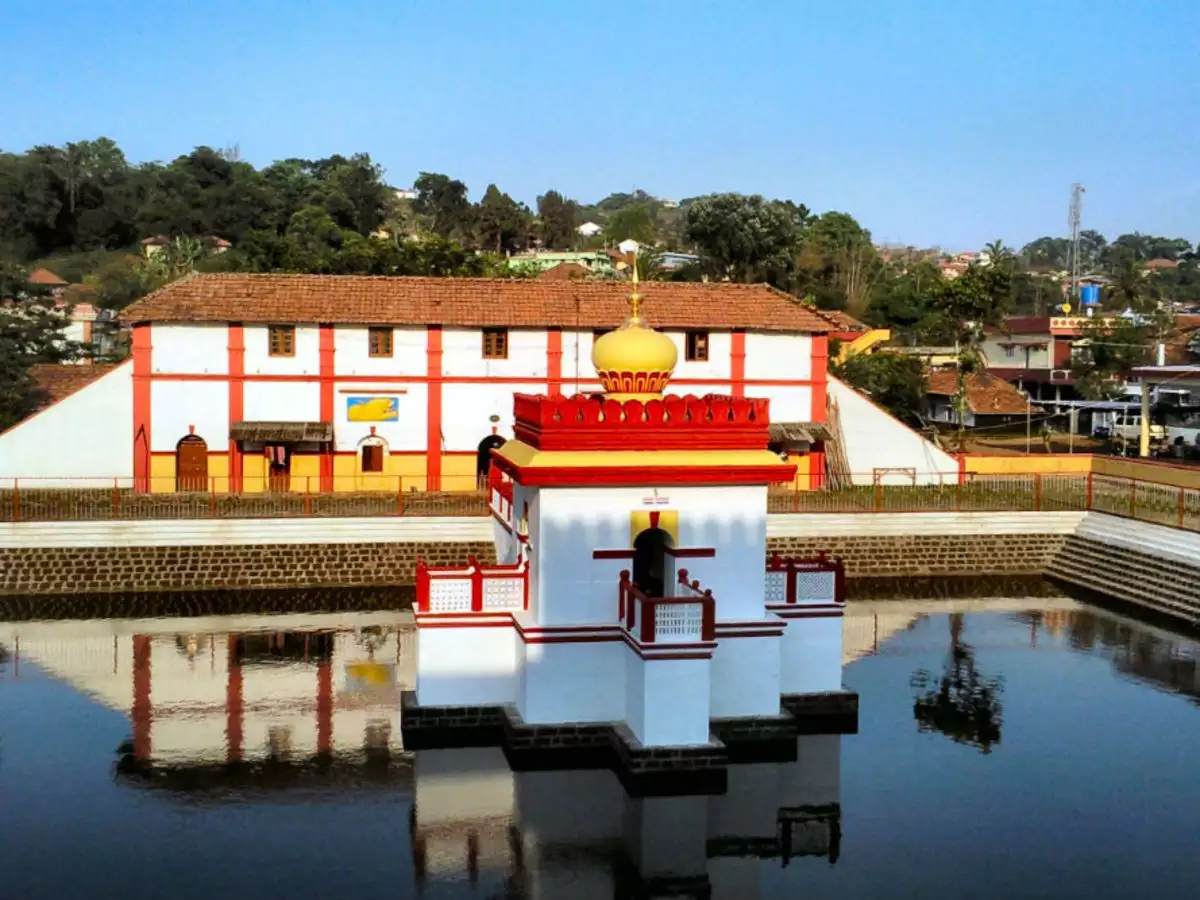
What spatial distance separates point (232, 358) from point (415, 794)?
65.6 ft

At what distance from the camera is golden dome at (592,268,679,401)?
17.4m

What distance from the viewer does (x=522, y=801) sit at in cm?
1499

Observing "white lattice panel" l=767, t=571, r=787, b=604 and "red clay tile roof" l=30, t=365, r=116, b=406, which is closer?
"white lattice panel" l=767, t=571, r=787, b=604

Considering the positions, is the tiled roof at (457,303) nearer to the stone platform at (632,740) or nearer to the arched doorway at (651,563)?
the arched doorway at (651,563)

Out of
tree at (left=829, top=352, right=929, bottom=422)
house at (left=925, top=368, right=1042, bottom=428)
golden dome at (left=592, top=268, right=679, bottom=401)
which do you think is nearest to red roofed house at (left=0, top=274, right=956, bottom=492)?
tree at (left=829, top=352, right=929, bottom=422)

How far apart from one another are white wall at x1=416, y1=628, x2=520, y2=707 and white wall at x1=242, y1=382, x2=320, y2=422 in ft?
57.1

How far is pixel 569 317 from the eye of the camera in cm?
3428

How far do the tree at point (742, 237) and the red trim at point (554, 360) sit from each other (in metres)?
36.3

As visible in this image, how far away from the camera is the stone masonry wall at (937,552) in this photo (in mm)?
29500

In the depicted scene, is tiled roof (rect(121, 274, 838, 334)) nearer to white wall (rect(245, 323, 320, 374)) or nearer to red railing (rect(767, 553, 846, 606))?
white wall (rect(245, 323, 320, 374))

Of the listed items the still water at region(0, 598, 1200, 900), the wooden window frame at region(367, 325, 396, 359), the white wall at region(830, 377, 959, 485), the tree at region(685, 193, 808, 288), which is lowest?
the still water at region(0, 598, 1200, 900)

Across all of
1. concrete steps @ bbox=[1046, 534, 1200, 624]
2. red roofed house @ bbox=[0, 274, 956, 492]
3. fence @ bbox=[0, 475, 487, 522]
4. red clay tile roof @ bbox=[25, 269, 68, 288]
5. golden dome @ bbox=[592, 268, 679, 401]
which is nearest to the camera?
golden dome @ bbox=[592, 268, 679, 401]

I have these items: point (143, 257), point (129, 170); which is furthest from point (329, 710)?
point (129, 170)

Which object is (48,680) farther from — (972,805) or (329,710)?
(972,805)
